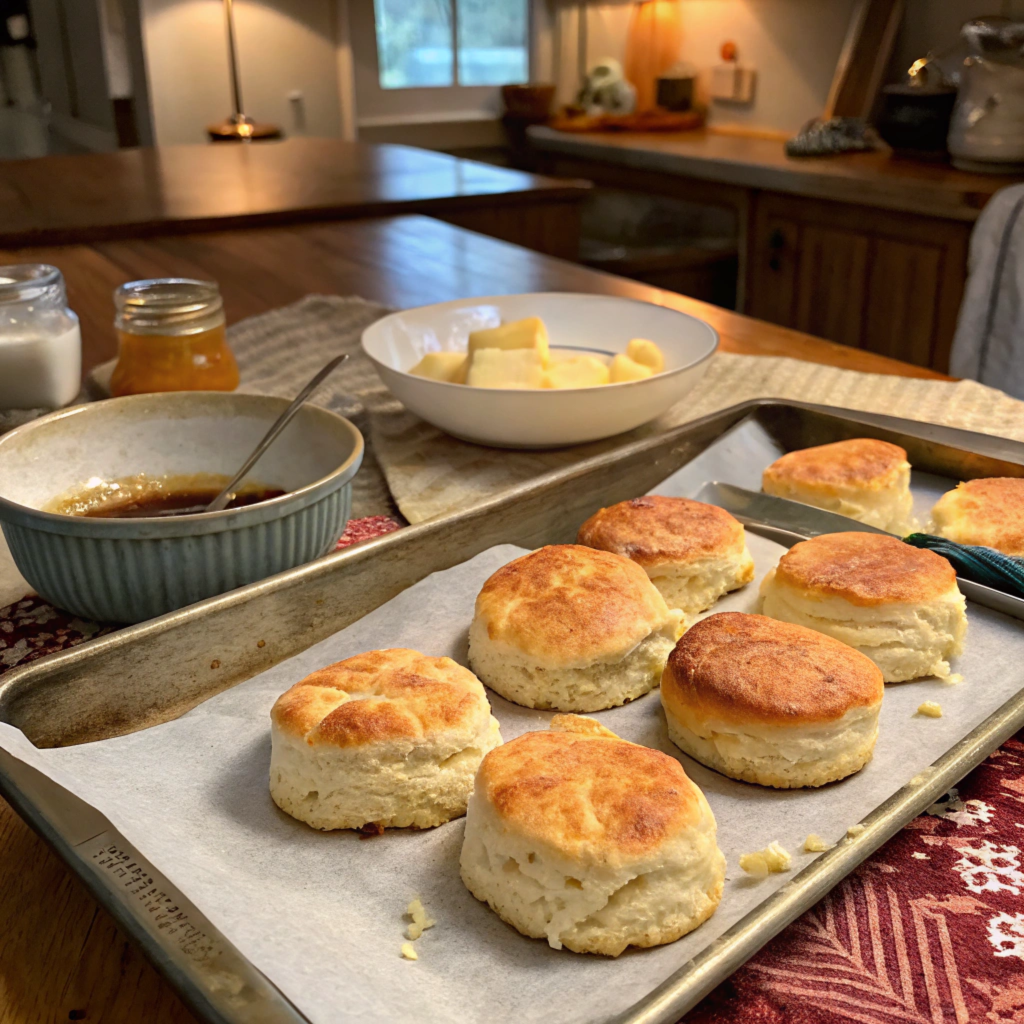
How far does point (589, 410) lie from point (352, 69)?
205 inches

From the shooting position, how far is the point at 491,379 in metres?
1.35

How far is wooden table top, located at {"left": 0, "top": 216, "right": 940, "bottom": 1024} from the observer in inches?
24.4

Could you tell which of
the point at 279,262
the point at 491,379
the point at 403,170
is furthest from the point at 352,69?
the point at 491,379

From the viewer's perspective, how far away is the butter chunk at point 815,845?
2.28ft

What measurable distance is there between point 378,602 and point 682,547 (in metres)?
0.31

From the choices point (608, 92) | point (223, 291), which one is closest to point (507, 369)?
point (223, 291)

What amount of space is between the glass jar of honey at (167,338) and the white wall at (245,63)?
481 cm

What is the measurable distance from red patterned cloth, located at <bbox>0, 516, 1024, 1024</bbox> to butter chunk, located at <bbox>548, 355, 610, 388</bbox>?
0.75 metres

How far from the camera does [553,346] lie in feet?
5.36

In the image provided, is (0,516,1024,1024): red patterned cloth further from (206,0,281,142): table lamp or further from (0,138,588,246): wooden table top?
(206,0,281,142): table lamp

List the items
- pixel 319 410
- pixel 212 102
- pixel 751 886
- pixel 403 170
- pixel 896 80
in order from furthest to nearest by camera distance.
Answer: pixel 212 102 < pixel 896 80 < pixel 403 170 < pixel 319 410 < pixel 751 886

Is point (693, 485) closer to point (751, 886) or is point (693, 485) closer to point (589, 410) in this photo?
point (589, 410)

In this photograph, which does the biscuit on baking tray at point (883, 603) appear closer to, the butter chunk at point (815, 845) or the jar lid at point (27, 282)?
the butter chunk at point (815, 845)

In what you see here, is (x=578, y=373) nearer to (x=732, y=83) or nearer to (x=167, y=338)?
(x=167, y=338)
